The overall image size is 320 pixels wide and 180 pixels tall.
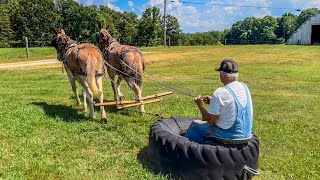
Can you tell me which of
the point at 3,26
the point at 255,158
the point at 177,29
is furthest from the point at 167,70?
the point at 177,29

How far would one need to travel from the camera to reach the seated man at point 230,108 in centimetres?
498

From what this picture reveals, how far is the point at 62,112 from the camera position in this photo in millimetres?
9984

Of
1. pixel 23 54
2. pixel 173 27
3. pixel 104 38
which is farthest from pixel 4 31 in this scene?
pixel 104 38

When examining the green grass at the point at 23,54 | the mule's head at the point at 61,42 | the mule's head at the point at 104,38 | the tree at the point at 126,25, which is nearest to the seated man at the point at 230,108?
the mule's head at the point at 104,38

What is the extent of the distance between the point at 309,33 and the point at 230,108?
4781 cm

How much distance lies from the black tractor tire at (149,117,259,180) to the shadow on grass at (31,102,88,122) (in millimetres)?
4242

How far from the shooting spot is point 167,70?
22.2 meters

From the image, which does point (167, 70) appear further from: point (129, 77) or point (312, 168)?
point (312, 168)

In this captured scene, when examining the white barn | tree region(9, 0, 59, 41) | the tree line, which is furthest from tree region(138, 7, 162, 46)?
the white barn

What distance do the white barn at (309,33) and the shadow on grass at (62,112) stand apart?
146 feet

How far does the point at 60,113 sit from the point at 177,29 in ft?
299

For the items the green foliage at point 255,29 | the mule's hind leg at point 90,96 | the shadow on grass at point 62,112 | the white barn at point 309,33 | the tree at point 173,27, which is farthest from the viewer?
the green foliage at point 255,29

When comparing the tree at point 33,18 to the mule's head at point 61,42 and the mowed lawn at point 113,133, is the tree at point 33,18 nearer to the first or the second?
the mowed lawn at point 113,133

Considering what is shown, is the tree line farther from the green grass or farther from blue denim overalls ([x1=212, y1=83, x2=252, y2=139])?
blue denim overalls ([x1=212, y1=83, x2=252, y2=139])
